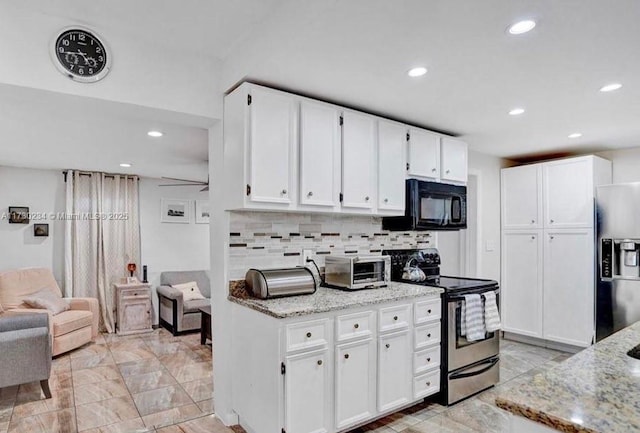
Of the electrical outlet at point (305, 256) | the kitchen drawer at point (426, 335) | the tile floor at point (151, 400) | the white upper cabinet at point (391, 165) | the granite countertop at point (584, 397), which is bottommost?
the tile floor at point (151, 400)

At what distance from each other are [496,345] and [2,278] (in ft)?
17.5

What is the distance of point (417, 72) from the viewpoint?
2340mm

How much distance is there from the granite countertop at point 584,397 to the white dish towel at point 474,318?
5.27ft

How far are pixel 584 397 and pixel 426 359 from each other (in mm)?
1840

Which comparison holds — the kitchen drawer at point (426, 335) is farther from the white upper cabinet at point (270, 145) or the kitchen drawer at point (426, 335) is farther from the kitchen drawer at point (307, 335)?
the white upper cabinet at point (270, 145)

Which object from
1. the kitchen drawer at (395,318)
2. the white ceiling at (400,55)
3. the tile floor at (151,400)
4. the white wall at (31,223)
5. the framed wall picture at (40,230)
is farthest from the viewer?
the framed wall picture at (40,230)

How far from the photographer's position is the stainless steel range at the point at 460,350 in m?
2.90

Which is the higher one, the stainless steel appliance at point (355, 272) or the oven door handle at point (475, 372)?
the stainless steel appliance at point (355, 272)

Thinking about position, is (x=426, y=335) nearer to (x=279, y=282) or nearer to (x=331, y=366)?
(x=331, y=366)

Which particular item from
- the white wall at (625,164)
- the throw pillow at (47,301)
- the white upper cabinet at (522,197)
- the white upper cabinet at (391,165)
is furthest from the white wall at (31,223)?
the white wall at (625,164)

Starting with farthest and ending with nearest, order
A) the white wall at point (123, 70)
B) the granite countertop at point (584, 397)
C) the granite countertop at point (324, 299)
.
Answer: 1. the granite countertop at point (324, 299)
2. the white wall at point (123, 70)
3. the granite countertop at point (584, 397)

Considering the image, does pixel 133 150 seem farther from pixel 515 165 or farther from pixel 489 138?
pixel 515 165

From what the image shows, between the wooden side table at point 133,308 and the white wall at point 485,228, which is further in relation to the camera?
the wooden side table at point 133,308

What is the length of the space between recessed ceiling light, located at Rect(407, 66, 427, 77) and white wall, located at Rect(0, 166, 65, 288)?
17.3 feet
